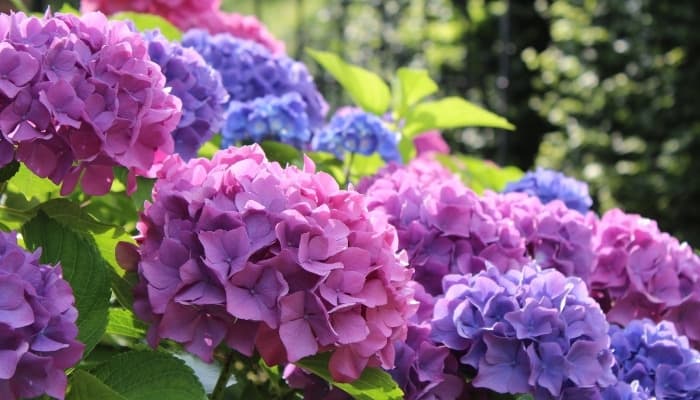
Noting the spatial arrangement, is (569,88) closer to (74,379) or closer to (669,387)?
(669,387)

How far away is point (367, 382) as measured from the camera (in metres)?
0.92

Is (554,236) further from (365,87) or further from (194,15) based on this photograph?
(194,15)

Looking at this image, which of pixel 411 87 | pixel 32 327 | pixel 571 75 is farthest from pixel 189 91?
pixel 571 75

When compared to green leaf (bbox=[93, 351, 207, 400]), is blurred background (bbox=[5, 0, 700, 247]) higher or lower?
lower

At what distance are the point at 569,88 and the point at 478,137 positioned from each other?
1.76ft

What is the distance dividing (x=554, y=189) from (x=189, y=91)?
0.54 meters

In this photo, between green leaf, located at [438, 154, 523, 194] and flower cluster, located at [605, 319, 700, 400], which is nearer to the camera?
flower cluster, located at [605, 319, 700, 400]

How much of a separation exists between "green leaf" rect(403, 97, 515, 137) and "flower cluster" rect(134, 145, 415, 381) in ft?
1.99

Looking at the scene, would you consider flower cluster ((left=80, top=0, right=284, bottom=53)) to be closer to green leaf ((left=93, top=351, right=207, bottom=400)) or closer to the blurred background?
green leaf ((left=93, top=351, right=207, bottom=400))

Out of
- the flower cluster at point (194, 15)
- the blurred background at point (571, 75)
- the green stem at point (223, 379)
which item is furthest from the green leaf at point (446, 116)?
the blurred background at point (571, 75)

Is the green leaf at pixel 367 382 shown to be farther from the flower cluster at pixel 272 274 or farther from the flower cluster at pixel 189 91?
the flower cluster at pixel 189 91

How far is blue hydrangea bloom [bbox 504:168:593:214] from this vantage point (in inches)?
58.7

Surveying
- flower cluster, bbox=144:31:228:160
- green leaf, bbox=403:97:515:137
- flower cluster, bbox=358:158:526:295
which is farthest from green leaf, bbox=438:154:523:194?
flower cluster, bbox=144:31:228:160

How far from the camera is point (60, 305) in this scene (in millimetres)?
789
